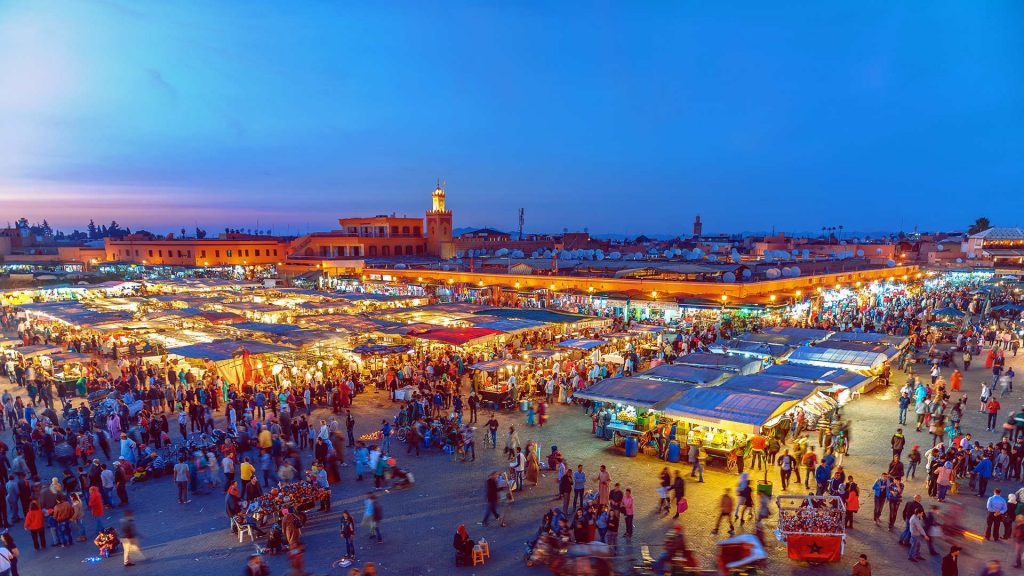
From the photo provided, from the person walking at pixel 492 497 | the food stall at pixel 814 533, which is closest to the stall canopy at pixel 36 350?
the person walking at pixel 492 497

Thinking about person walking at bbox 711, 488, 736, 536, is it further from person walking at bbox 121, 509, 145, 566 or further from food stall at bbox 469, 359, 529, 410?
person walking at bbox 121, 509, 145, 566

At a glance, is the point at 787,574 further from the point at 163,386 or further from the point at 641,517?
the point at 163,386

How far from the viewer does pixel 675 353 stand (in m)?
21.0

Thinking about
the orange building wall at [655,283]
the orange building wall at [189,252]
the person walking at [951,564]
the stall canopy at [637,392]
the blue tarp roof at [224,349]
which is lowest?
the person walking at [951,564]

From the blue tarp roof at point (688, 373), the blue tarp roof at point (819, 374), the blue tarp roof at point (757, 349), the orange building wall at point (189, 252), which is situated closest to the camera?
the blue tarp roof at point (819, 374)

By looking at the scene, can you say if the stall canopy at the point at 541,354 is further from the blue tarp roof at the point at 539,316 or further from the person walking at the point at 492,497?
the person walking at the point at 492,497

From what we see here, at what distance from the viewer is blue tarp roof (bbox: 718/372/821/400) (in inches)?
485

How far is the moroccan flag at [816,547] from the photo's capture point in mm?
7922

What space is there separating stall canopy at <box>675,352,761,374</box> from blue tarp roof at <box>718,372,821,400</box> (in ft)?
3.99

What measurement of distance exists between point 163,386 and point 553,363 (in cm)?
1196

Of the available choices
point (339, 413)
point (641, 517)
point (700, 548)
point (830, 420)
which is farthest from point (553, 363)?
point (700, 548)

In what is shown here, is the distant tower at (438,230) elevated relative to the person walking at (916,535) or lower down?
elevated

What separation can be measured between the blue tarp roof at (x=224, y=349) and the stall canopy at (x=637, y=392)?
9592mm

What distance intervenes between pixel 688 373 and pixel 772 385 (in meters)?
1.98
